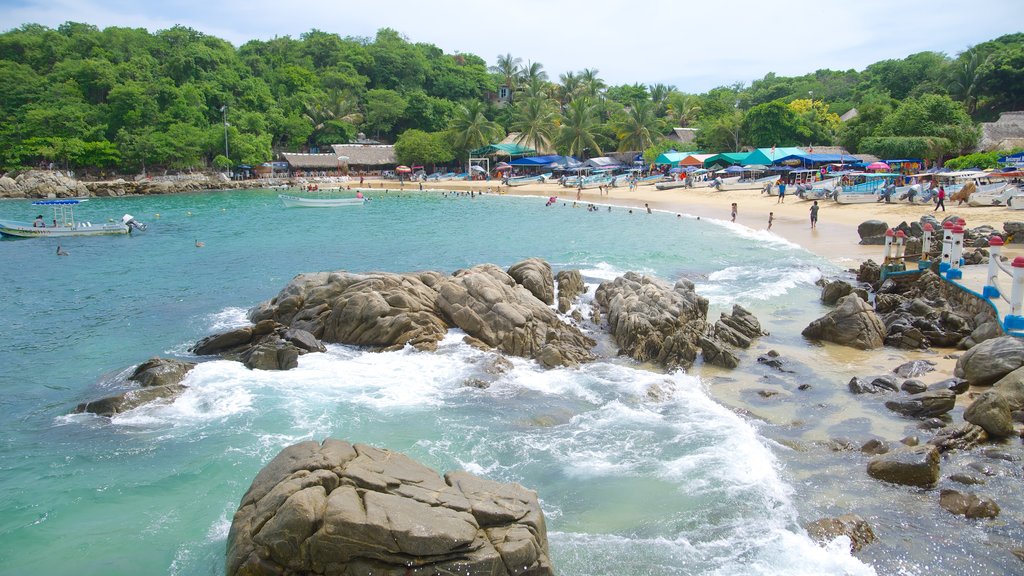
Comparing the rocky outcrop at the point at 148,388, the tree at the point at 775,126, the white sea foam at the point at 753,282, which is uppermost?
the tree at the point at 775,126

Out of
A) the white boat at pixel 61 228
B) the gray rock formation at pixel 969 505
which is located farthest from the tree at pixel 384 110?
the gray rock formation at pixel 969 505

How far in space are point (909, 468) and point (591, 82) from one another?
9375 centimetres

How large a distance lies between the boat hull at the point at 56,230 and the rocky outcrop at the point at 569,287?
1282 inches

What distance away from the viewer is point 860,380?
1480 centimetres

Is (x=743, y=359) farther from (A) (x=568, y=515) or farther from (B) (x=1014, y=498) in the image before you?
(A) (x=568, y=515)

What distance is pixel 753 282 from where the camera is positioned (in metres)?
26.2

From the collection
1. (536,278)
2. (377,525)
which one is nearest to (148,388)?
(377,525)

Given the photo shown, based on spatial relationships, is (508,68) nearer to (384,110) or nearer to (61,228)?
(384,110)

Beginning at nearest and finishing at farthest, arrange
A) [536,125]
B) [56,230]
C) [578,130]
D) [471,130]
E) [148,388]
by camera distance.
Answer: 1. [148,388]
2. [56,230]
3. [578,130]
4. [536,125]
5. [471,130]

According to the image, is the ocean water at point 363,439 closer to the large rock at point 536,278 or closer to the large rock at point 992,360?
the large rock at point 536,278

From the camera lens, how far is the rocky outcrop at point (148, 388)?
14154 mm

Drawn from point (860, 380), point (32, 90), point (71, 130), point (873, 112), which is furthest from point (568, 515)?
point (32, 90)

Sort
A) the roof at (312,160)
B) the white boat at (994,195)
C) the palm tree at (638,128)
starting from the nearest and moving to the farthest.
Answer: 1. the white boat at (994,195)
2. the palm tree at (638,128)
3. the roof at (312,160)

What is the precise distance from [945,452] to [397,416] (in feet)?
31.7
